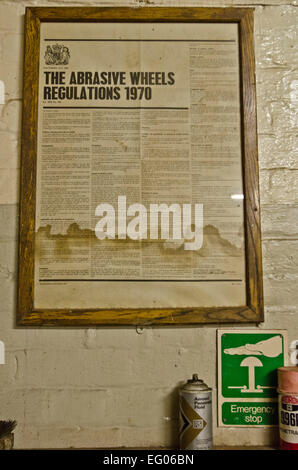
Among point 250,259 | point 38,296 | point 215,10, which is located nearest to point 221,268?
point 250,259

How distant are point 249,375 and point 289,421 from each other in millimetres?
158

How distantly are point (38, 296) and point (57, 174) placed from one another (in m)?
0.37

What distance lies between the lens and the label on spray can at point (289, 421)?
1.06m

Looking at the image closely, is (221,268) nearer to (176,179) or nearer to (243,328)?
(243,328)

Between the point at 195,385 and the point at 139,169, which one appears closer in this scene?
the point at 195,385

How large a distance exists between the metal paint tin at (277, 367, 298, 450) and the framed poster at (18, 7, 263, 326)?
0.18 meters

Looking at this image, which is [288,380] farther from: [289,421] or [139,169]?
[139,169]

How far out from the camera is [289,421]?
1073mm

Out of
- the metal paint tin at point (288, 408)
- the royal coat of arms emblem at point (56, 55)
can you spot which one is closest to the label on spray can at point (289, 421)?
the metal paint tin at point (288, 408)

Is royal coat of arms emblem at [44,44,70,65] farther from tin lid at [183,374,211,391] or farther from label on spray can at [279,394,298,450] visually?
label on spray can at [279,394,298,450]

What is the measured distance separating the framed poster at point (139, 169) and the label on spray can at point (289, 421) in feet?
0.77

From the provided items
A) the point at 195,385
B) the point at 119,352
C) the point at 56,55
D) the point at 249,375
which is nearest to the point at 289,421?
the point at 249,375

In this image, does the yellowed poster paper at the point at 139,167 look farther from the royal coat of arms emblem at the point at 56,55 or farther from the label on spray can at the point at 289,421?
the label on spray can at the point at 289,421
